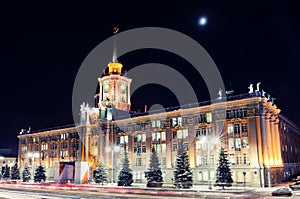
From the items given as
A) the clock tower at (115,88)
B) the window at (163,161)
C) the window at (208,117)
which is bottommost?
the window at (163,161)

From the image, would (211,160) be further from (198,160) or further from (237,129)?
(237,129)

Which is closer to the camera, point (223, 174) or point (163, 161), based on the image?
point (223, 174)

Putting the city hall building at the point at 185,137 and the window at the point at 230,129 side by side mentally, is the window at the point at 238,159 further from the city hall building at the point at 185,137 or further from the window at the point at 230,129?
the window at the point at 230,129

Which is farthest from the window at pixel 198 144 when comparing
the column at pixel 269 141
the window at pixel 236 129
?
the column at pixel 269 141

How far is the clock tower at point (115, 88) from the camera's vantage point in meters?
85.4

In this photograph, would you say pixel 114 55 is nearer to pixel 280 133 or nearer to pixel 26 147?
pixel 26 147

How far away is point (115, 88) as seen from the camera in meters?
86.3

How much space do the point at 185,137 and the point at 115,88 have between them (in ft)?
100

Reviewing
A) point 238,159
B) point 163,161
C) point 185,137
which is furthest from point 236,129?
point 163,161

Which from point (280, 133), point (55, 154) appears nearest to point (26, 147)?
point (55, 154)

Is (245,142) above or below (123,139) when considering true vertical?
below

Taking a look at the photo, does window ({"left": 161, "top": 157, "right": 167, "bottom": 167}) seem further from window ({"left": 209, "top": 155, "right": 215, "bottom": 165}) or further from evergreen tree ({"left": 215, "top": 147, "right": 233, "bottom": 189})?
evergreen tree ({"left": 215, "top": 147, "right": 233, "bottom": 189})

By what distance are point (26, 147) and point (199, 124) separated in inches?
2465

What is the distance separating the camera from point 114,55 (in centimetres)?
9262
